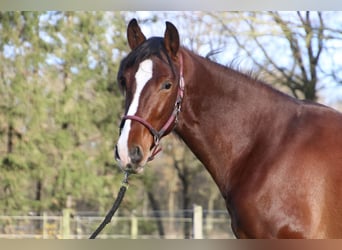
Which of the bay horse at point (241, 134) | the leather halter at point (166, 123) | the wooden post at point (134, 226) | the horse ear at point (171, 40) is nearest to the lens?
the bay horse at point (241, 134)

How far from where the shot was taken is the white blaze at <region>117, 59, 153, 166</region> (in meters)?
2.80

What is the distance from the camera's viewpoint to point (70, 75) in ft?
43.0

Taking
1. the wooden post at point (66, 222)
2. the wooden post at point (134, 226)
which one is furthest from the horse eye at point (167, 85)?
the wooden post at point (134, 226)

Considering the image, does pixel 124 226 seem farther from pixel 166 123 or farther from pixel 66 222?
pixel 166 123

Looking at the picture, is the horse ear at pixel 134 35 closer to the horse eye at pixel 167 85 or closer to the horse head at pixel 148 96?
the horse head at pixel 148 96

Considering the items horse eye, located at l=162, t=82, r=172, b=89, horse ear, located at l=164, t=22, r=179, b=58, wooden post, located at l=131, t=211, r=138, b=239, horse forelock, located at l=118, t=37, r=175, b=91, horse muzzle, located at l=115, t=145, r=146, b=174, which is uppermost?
horse ear, located at l=164, t=22, r=179, b=58

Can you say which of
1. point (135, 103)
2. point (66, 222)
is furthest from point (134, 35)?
point (66, 222)

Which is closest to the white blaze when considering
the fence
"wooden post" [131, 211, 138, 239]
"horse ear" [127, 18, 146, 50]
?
"horse ear" [127, 18, 146, 50]

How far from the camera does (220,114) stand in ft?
10.3

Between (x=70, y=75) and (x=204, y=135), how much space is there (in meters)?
10.4

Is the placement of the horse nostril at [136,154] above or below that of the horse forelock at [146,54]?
below

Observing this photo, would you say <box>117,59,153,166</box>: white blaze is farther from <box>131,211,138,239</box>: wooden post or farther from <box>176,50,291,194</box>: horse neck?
<box>131,211,138,239</box>: wooden post

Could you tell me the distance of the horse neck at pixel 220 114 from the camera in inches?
122

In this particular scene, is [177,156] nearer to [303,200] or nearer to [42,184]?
[42,184]
